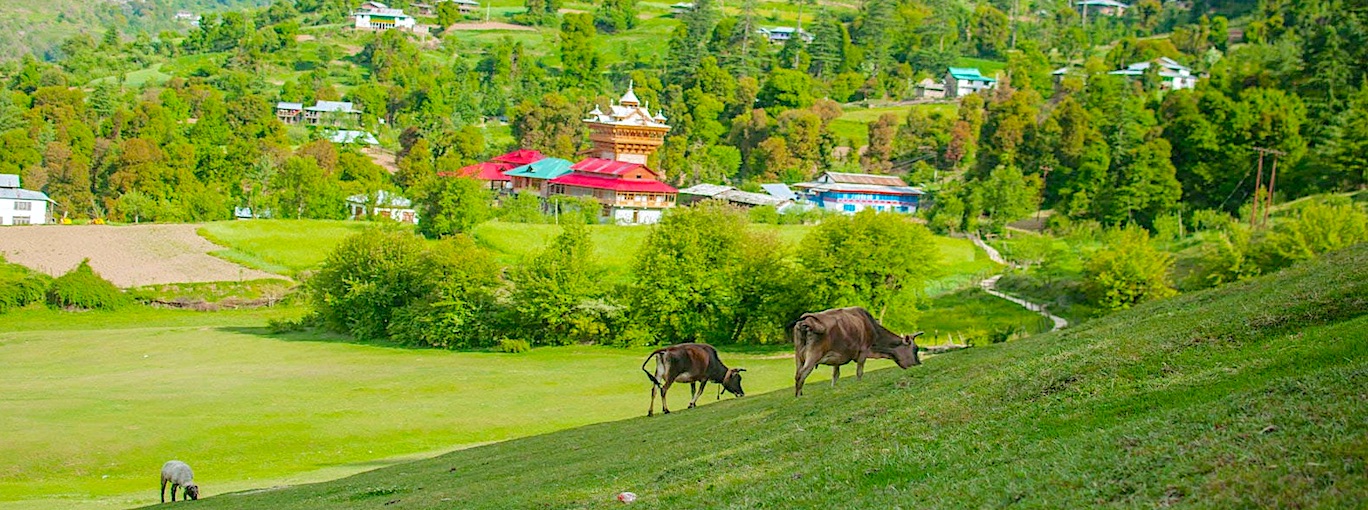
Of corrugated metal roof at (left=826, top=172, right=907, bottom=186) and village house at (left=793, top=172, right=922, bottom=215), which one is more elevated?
corrugated metal roof at (left=826, top=172, right=907, bottom=186)

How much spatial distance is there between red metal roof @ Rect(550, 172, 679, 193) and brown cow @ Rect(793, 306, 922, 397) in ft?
236

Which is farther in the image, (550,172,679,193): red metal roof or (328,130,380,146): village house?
(328,130,380,146): village house

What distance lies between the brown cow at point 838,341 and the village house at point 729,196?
225 ft

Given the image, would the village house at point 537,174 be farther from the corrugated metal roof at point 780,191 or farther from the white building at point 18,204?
the white building at point 18,204

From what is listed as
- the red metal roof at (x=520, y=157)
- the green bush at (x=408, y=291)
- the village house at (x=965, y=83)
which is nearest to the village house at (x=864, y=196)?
the red metal roof at (x=520, y=157)

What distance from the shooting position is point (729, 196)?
94.4 metres

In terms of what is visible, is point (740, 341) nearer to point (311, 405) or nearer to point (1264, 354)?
point (311, 405)

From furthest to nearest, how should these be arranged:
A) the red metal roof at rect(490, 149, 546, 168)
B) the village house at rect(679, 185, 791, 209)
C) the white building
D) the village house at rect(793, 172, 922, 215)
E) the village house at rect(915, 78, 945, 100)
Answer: the village house at rect(915, 78, 945, 100) < the red metal roof at rect(490, 149, 546, 168) < the village house at rect(793, 172, 922, 215) < the village house at rect(679, 185, 791, 209) < the white building

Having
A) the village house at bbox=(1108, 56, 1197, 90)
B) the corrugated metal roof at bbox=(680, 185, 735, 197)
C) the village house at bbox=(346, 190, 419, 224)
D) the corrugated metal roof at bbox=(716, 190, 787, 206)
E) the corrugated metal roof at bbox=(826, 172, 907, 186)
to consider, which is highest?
the village house at bbox=(1108, 56, 1197, 90)

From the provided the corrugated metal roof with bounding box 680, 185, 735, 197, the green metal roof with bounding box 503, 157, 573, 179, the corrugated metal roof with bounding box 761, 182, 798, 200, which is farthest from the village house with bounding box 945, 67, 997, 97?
the green metal roof with bounding box 503, 157, 573, 179

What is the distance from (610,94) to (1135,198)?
261 feet

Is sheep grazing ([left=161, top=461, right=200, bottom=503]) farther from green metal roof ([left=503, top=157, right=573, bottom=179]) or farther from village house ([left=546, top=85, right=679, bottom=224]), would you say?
green metal roof ([left=503, top=157, right=573, bottom=179])

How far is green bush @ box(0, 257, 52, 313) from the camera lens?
5962 cm

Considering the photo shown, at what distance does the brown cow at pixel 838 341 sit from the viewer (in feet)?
60.8
